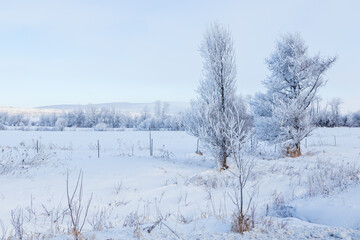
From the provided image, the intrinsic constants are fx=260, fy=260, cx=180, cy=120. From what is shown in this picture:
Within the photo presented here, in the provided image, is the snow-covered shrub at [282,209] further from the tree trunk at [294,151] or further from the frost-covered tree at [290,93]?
the tree trunk at [294,151]

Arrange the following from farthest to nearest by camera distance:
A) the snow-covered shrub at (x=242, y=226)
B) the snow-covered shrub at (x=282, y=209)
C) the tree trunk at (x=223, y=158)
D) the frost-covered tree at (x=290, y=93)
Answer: the frost-covered tree at (x=290, y=93) < the tree trunk at (x=223, y=158) < the snow-covered shrub at (x=282, y=209) < the snow-covered shrub at (x=242, y=226)

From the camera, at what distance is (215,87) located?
1068 centimetres

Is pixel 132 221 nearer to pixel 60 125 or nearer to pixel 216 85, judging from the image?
pixel 216 85

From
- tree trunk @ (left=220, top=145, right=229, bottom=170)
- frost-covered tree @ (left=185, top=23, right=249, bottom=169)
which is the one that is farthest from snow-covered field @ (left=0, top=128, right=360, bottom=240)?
frost-covered tree @ (left=185, top=23, right=249, bottom=169)

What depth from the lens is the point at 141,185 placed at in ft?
27.5

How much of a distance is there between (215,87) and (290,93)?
815 centimetres

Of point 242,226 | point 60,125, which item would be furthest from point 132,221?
point 60,125

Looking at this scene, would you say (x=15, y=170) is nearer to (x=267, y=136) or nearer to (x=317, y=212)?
(x=317, y=212)

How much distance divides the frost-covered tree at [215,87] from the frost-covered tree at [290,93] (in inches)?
227

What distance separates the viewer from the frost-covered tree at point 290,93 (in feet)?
51.2

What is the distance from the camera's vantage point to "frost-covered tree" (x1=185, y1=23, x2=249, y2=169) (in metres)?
10.4

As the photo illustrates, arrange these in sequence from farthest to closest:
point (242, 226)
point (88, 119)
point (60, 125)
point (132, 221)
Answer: point (88, 119) → point (60, 125) → point (132, 221) → point (242, 226)

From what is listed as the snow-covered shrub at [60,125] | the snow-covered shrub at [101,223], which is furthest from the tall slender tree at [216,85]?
the snow-covered shrub at [60,125]

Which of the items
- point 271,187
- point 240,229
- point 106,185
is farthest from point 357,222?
point 106,185
